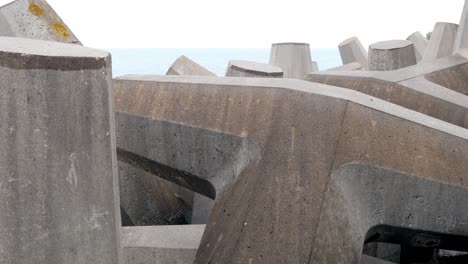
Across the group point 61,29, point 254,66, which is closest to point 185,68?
point 254,66

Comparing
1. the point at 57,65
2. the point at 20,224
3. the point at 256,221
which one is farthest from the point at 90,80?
the point at 256,221

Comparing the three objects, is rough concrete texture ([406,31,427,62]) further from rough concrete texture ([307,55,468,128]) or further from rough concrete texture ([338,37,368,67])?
rough concrete texture ([307,55,468,128])

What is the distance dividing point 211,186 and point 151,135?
1.31ft

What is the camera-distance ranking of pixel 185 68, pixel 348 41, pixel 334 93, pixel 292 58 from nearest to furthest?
pixel 334 93 → pixel 185 68 → pixel 292 58 → pixel 348 41

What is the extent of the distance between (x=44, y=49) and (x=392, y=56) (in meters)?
3.99

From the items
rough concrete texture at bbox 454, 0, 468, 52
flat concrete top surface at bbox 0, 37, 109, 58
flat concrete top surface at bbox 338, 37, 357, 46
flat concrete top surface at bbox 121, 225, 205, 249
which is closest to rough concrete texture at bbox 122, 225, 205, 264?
flat concrete top surface at bbox 121, 225, 205, 249

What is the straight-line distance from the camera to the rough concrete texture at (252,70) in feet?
14.3

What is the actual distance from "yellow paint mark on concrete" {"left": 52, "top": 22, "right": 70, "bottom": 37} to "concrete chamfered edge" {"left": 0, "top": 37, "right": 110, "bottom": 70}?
5.22 feet

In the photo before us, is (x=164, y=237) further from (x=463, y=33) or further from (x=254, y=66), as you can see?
(x=463, y=33)

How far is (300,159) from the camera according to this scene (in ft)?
7.43

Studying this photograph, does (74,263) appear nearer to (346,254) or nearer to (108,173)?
(108,173)

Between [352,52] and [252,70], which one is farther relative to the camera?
[352,52]

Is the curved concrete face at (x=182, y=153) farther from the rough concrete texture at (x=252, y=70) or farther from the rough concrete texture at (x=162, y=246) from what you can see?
the rough concrete texture at (x=252, y=70)

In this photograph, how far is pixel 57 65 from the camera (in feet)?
4.96
